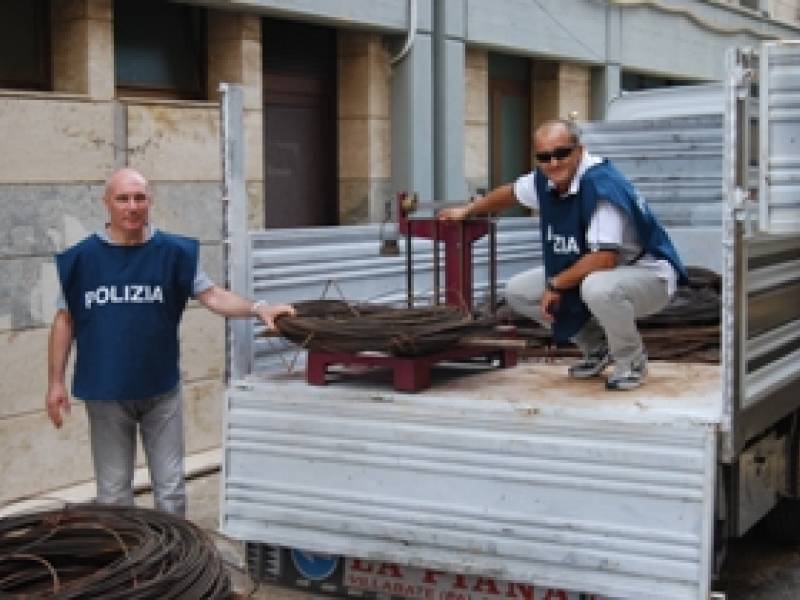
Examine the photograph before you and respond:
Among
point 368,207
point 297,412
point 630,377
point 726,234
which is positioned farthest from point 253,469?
point 368,207

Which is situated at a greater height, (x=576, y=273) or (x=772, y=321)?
(x=576, y=273)

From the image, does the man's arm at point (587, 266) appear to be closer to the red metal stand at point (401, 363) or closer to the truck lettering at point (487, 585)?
the red metal stand at point (401, 363)

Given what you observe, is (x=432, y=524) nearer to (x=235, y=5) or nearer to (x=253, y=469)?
(x=253, y=469)

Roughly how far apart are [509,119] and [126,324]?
27.1 feet

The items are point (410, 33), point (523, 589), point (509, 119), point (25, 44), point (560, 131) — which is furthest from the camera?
point (509, 119)

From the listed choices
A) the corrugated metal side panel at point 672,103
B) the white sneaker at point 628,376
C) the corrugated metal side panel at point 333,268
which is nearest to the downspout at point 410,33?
the corrugated metal side panel at point 672,103

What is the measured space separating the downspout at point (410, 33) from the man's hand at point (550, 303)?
18.0ft

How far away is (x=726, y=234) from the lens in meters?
3.98

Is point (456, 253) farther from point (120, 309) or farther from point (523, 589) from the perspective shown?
point (523, 589)

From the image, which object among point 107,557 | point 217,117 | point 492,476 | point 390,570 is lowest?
point 390,570

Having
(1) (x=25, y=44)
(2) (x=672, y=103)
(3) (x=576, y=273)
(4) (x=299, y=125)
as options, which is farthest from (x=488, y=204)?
(4) (x=299, y=125)

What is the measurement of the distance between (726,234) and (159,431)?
243 centimetres

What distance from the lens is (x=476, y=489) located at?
13.6 feet

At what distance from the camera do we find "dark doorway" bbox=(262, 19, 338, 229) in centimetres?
935
